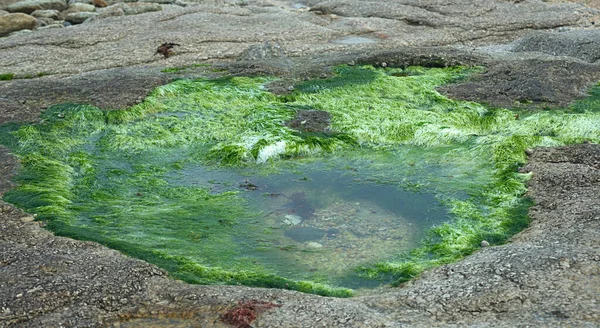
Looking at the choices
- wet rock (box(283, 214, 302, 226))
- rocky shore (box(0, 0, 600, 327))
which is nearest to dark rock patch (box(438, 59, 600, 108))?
rocky shore (box(0, 0, 600, 327))

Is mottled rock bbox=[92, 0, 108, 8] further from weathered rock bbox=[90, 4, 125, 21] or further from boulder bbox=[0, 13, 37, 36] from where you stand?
boulder bbox=[0, 13, 37, 36]

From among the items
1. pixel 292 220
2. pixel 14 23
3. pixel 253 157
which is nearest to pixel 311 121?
pixel 253 157

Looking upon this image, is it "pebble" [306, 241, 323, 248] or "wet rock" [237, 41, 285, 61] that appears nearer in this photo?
"pebble" [306, 241, 323, 248]

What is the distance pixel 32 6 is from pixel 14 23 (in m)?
3.56

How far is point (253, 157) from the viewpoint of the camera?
10750 mm

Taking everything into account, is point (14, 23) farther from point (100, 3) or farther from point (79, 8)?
point (100, 3)

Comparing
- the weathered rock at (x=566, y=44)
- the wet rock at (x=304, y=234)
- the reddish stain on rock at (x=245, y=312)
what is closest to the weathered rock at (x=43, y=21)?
the weathered rock at (x=566, y=44)

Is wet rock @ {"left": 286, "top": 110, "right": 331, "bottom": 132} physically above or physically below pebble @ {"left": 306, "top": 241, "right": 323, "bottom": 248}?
above

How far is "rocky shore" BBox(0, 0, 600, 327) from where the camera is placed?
6.31 metres

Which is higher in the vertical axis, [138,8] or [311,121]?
[311,121]

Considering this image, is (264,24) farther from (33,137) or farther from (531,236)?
(531,236)

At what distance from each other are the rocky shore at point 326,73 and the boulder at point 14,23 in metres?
0.11

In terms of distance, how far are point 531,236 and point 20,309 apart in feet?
16.7

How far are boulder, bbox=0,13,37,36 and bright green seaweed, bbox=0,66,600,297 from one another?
8451mm
